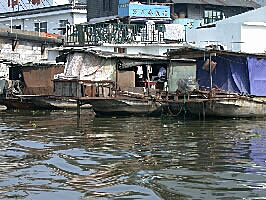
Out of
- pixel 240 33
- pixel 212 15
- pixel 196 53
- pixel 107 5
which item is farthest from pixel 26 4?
pixel 196 53

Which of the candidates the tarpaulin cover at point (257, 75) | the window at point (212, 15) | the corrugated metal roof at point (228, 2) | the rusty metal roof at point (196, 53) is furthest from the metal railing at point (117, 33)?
the tarpaulin cover at point (257, 75)

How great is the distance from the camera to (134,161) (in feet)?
39.9

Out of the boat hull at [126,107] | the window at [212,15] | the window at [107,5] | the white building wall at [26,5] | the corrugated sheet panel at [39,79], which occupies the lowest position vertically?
the boat hull at [126,107]

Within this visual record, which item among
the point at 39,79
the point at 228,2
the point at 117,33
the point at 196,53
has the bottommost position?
the point at 39,79

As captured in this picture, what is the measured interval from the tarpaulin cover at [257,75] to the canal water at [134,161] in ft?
13.2

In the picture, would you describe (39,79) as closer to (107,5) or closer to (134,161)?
(107,5)

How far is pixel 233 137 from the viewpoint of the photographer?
16750 millimetres

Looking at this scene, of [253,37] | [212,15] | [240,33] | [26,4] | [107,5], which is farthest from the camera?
[26,4]

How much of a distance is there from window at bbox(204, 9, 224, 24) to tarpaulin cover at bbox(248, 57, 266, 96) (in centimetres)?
1572

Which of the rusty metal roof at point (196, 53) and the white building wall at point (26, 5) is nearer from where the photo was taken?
the rusty metal roof at point (196, 53)

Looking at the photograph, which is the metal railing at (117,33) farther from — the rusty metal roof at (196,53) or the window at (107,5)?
the rusty metal roof at (196,53)

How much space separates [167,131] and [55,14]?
2830cm

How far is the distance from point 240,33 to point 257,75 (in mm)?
7750

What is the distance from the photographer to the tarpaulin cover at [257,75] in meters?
24.5
